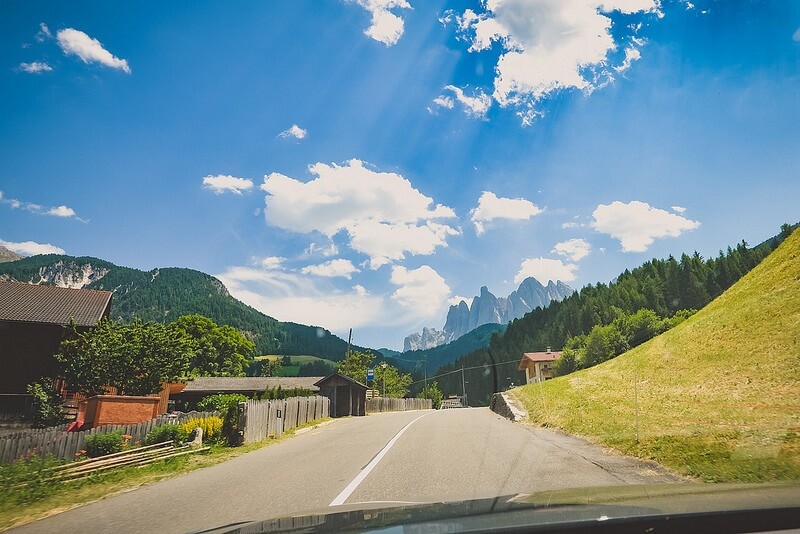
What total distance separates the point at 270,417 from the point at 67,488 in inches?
423

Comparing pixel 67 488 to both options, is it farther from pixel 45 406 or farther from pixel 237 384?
pixel 237 384

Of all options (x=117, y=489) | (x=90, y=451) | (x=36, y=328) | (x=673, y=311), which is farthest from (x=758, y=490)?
(x=673, y=311)

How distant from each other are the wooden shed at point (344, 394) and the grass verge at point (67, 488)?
3173cm

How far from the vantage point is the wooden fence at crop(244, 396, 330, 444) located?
54.1 ft

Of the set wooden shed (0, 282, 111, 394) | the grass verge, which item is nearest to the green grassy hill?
the grass verge

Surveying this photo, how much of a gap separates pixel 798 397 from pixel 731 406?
5.24 feet

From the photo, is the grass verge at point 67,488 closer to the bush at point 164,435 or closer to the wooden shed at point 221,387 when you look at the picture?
the bush at point 164,435

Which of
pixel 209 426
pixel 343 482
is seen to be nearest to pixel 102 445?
pixel 209 426

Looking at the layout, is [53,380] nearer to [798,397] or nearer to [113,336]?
[113,336]

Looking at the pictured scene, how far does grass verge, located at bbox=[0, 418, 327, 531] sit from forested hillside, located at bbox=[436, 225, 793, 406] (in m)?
92.3

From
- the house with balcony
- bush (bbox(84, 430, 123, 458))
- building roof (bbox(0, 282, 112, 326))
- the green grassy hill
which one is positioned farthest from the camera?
the house with balcony

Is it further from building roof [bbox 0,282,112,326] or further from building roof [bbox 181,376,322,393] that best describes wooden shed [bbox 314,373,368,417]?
building roof [bbox 0,282,112,326]

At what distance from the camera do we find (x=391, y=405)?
5644 cm

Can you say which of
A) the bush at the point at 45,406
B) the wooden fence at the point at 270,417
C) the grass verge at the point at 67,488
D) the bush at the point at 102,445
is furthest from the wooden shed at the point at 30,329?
the grass verge at the point at 67,488
